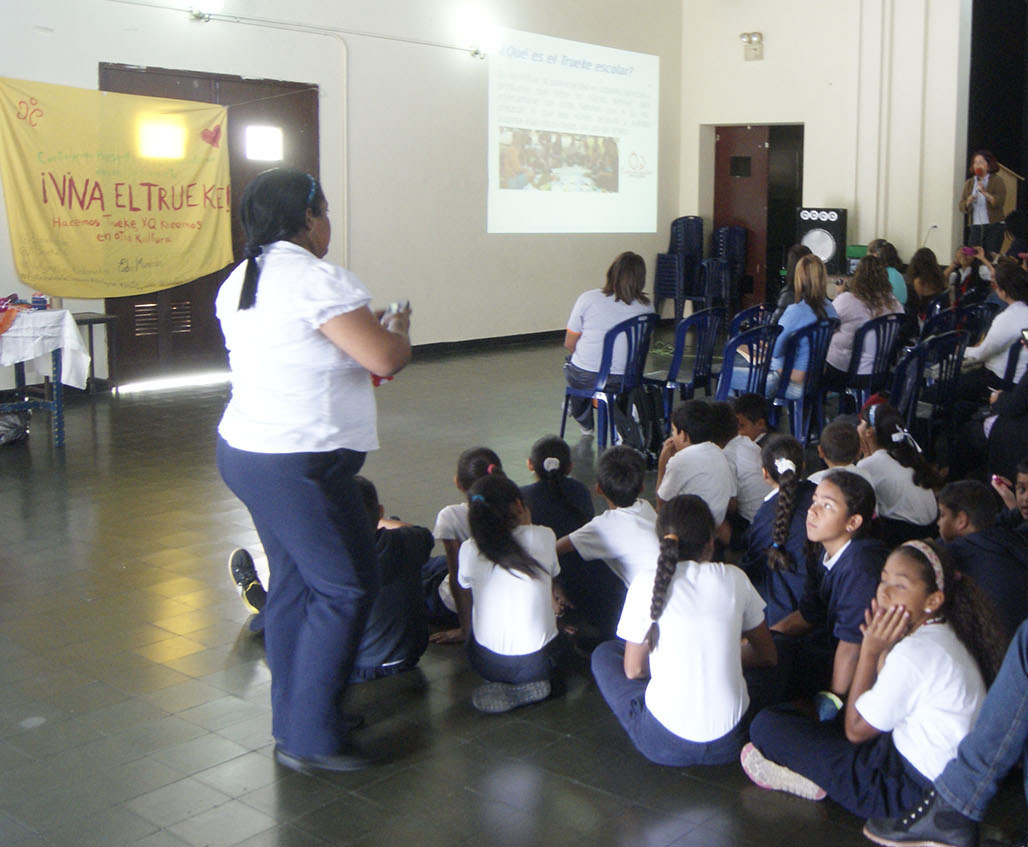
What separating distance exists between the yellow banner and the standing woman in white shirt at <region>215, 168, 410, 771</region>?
5342mm

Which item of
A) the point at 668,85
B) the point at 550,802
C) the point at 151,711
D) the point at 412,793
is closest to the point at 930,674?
the point at 550,802

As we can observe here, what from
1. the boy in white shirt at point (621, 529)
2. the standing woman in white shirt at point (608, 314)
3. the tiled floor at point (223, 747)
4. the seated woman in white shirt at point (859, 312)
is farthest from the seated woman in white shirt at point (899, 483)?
the seated woman in white shirt at point (859, 312)

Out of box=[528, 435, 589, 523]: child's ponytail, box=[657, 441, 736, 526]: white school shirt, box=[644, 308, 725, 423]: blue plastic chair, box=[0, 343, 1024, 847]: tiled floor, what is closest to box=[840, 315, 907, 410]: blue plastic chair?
box=[644, 308, 725, 423]: blue plastic chair

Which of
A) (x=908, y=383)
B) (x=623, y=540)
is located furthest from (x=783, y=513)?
(x=908, y=383)

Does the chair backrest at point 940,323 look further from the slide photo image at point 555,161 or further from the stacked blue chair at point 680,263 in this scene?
the stacked blue chair at point 680,263

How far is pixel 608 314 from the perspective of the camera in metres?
5.94

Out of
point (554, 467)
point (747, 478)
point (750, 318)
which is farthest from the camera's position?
point (750, 318)

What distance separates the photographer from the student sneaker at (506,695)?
2.92m

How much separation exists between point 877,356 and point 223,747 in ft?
14.2

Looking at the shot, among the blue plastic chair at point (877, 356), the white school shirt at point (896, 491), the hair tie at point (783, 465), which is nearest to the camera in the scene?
the hair tie at point (783, 465)

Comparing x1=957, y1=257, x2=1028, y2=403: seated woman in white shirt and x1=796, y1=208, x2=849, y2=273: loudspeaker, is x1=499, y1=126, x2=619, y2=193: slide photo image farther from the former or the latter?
x1=957, y1=257, x2=1028, y2=403: seated woman in white shirt

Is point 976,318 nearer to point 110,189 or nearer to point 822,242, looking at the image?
point 822,242

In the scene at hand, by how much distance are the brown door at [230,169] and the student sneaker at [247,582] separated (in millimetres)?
4686

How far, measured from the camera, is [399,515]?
16.0ft
